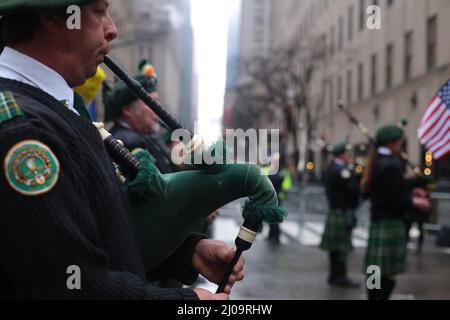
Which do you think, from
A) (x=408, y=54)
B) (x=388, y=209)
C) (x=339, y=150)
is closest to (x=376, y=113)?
(x=408, y=54)

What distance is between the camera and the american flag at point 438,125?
5.27 metres

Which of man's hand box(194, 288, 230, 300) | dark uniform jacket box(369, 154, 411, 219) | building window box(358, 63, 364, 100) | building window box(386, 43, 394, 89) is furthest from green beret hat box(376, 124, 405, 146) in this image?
building window box(358, 63, 364, 100)

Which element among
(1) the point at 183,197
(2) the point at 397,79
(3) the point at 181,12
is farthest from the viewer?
(3) the point at 181,12

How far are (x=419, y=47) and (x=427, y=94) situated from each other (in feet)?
7.36

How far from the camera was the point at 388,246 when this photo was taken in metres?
6.28

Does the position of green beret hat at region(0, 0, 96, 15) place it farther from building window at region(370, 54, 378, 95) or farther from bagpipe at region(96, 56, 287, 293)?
building window at region(370, 54, 378, 95)

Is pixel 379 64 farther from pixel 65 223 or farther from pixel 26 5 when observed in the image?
pixel 65 223

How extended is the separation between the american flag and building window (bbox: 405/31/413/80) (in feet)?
72.7

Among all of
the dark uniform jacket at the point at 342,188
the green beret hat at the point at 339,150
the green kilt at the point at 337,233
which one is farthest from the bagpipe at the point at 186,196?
the green beret hat at the point at 339,150

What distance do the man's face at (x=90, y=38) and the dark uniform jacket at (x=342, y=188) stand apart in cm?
767

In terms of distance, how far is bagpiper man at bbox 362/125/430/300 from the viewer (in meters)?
6.20

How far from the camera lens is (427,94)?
962 inches

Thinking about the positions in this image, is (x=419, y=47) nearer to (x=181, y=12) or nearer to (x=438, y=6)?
(x=438, y=6)
